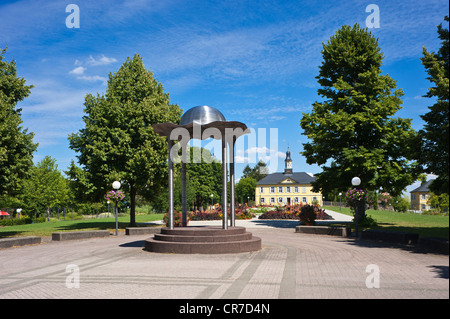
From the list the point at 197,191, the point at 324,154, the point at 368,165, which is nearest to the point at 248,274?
the point at 368,165

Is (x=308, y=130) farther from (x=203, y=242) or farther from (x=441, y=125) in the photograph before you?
(x=441, y=125)

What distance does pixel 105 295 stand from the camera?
7.65 meters

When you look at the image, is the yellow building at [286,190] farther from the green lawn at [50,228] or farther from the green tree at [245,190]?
the green lawn at [50,228]

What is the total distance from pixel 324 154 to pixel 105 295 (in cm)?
2250

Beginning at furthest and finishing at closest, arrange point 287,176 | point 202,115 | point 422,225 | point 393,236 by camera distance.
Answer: point 287,176, point 422,225, point 393,236, point 202,115

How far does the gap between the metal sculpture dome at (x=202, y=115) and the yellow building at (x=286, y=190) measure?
83.3 metres

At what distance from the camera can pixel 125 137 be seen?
26312 mm

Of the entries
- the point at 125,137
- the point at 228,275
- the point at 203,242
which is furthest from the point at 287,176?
the point at 228,275

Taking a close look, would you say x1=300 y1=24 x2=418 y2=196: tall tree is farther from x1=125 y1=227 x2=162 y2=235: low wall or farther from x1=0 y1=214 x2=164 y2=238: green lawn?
x1=0 y1=214 x2=164 y2=238: green lawn

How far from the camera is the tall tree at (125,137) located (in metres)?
26.1

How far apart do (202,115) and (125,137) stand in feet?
39.7

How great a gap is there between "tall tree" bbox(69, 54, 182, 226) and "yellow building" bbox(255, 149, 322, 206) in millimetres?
73306
